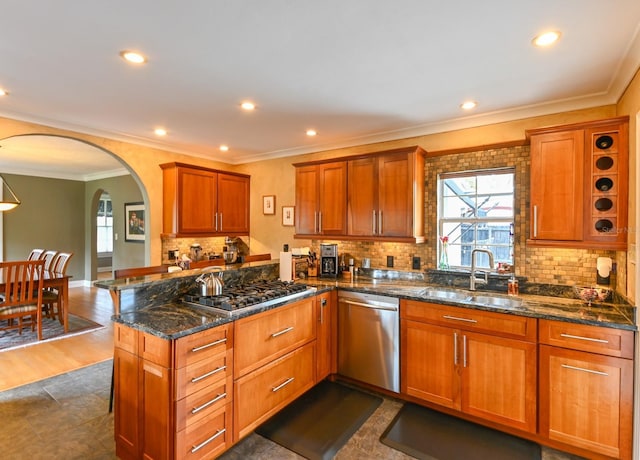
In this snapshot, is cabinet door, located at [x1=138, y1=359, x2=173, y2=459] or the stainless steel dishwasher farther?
the stainless steel dishwasher

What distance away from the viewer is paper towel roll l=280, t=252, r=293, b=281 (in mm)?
3367

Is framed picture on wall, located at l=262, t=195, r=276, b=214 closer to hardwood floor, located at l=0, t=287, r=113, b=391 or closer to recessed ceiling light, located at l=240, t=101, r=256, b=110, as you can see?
recessed ceiling light, located at l=240, t=101, r=256, b=110

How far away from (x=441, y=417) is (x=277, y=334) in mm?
1531

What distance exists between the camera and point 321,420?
8.54 feet

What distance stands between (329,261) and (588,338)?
2.35 metres

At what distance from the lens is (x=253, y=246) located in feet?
16.8

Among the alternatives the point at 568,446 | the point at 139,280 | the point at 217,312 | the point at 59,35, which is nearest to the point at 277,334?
the point at 217,312

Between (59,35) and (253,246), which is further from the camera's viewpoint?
(253,246)

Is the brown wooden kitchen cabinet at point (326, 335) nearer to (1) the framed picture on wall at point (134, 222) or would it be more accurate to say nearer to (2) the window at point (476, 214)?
(2) the window at point (476, 214)

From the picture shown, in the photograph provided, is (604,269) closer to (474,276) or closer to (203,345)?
(474,276)

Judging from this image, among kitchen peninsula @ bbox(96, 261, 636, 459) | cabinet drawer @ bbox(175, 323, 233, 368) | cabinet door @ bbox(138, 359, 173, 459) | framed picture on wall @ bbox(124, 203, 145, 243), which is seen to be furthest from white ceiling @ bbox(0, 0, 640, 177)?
framed picture on wall @ bbox(124, 203, 145, 243)

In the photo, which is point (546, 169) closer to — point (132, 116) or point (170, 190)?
point (132, 116)

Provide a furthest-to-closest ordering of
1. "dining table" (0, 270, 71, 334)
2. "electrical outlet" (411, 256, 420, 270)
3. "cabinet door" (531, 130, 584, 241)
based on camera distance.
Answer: "dining table" (0, 270, 71, 334)
"electrical outlet" (411, 256, 420, 270)
"cabinet door" (531, 130, 584, 241)

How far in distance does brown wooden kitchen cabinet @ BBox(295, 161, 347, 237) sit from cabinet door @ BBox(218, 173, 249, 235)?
4.45 ft
